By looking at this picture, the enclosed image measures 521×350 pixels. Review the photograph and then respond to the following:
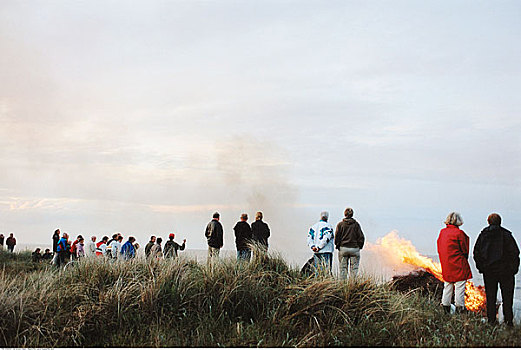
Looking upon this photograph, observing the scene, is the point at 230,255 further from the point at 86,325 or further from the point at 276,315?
the point at 86,325

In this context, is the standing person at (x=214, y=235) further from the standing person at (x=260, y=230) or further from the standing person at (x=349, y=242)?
the standing person at (x=349, y=242)

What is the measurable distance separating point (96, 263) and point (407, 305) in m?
5.86

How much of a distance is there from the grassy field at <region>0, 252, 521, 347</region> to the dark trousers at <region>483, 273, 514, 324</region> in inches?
32.2

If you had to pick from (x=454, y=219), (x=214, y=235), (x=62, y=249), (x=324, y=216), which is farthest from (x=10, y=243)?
(x=454, y=219)

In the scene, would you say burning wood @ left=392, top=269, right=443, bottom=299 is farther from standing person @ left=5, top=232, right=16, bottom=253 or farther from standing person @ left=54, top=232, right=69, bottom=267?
standing person @ left=5, top=232, right=16, bottom=253

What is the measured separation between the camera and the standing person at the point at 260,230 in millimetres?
14844

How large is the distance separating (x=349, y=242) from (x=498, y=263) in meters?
3.65

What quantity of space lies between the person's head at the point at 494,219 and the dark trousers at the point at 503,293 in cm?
103

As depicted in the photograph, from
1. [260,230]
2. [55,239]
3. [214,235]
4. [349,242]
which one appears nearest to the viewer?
[349,242]

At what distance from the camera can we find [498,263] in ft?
34.5

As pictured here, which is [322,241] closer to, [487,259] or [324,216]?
[324,216]

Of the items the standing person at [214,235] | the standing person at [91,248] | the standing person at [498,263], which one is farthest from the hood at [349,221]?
the standing person at [91,248]

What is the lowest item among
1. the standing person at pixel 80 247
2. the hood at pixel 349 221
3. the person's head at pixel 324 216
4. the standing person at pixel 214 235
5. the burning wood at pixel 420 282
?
the burning wood at pixel 420 282

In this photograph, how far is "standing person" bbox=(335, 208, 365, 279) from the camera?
13.2 m
